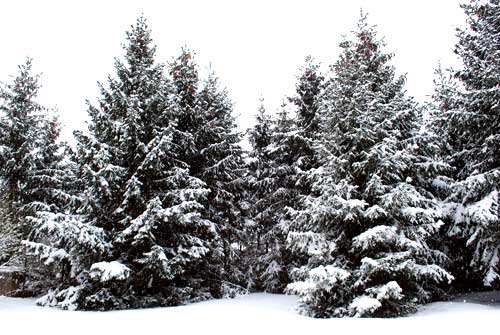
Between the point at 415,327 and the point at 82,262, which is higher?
the point at 82,262

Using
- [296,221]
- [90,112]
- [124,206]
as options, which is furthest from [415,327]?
[90,112]

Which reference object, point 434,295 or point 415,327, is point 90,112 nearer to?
point 415,327

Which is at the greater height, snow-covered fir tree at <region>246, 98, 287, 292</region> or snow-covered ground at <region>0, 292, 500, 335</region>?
snow-covered fir tree at <region>246, 98, 287, 292</region>

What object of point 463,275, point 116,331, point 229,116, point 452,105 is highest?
point 229,116

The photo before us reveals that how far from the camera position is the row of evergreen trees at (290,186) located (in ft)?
43.1

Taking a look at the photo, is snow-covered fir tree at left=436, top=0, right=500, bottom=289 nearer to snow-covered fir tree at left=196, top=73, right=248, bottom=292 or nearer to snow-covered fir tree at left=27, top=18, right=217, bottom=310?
snow-covered fir tree at left=27, top=18, right=217, bottom=310

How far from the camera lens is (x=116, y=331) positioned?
10.1 m

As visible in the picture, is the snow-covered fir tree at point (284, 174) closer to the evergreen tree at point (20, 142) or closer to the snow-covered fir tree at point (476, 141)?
the snow-covered fir tree at point (476, 141)

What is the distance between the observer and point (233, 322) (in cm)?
1148

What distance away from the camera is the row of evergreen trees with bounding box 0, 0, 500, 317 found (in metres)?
13.1

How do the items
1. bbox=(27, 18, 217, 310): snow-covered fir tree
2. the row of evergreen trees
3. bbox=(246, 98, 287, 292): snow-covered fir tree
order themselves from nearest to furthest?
the row of evergreen trees < bbox=(27, 18, 217, 310): snow-covered fir tree < bbox=(246, 98, 287, 292): snow-covered fir tree

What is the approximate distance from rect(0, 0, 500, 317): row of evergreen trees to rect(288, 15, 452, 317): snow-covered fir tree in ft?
0.22

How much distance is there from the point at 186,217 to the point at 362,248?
261 inches

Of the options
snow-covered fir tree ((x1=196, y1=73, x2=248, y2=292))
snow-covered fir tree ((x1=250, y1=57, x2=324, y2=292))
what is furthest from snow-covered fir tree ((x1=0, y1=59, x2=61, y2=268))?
snow-covered fir tree ((x1=250, y1=57, x2=324, y2=292))
